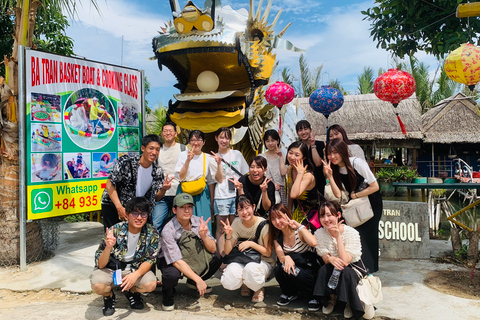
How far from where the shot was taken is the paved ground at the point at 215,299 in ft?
9.53

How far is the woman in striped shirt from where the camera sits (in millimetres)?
2943

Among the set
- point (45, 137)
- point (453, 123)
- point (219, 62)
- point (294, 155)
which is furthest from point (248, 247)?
point (453, 123)

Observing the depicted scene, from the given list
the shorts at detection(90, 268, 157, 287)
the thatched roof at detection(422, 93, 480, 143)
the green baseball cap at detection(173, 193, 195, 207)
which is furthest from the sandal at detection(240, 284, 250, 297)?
the thatched roof at detection(422, 93, 480, 143)

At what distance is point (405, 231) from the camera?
4379 millimetres

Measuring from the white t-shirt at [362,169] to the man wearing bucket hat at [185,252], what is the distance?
1341mm

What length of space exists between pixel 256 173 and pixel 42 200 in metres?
2.46

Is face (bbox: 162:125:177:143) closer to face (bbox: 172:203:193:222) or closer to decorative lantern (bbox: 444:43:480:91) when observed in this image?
face (bbox: 172:203:193:222)

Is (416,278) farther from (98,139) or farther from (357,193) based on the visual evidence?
(98,139)

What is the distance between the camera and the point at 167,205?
3.77 meters

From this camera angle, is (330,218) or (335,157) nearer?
(330,218)

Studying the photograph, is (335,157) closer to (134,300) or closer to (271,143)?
(271,143)

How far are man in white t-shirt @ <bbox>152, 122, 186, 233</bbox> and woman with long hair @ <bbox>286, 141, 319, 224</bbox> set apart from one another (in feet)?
3.80

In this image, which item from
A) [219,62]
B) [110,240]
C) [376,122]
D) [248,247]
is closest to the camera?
[110,240]

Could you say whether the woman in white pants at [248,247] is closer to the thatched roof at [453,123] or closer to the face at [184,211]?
the face at [184,211]
